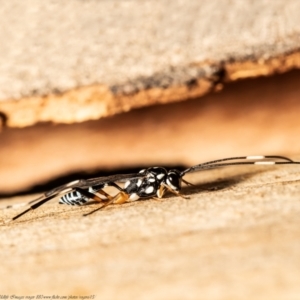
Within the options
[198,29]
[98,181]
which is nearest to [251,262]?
[98,181]

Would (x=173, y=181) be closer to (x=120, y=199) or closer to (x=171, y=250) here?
(x=120, y=199)

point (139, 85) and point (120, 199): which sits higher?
point (139, 85)

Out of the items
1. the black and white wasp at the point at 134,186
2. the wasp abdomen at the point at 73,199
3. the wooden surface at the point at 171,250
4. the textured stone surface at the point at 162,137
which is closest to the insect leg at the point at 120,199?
the black and white wasp at the point at 134,186

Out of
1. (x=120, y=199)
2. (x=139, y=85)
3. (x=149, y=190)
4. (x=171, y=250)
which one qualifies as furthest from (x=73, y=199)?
(x=171, y=250)

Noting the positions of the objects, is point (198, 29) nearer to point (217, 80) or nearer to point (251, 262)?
point (217, 80)

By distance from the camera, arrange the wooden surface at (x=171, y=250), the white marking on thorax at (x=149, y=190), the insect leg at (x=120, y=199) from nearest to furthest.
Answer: the wooden surface at (x=171, y=250) → the insect leg at (x=120, y=199) → the white marking on thorax at (x=149, y=190)

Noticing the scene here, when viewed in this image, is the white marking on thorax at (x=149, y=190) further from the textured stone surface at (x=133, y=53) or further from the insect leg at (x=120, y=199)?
the textured stone surface at (x=133, y=53)

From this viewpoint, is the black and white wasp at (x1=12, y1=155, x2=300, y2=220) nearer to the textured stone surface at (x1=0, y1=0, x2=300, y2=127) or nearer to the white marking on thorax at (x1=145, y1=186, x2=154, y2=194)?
the white marking on thorax at (x1=145, y1=186, x2=154, y2=194)
